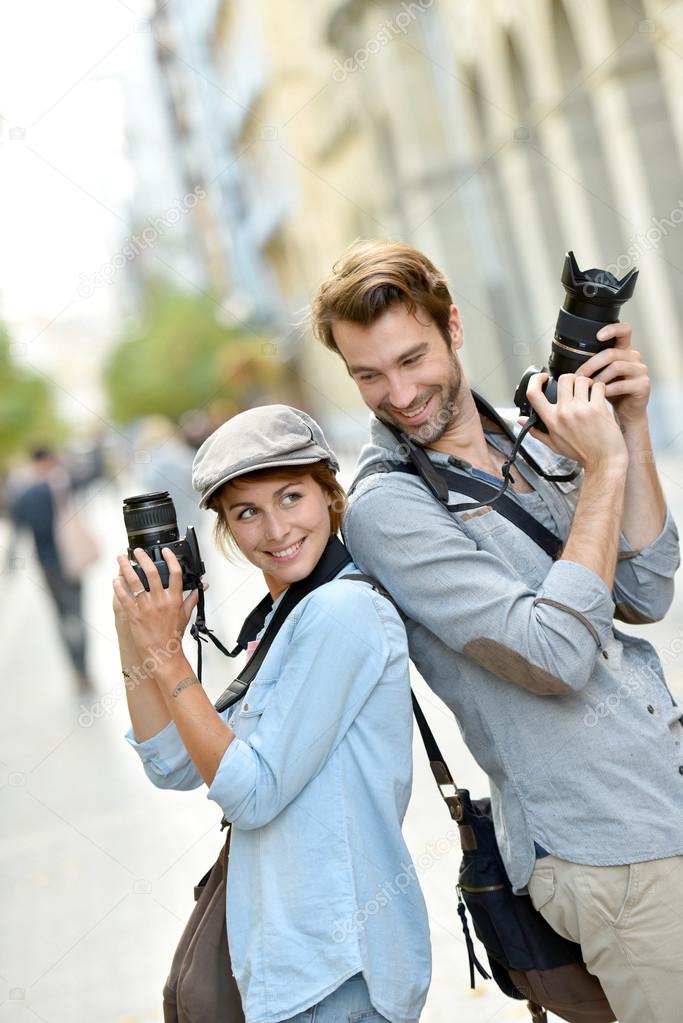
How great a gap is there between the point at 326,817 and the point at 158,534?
63 cm

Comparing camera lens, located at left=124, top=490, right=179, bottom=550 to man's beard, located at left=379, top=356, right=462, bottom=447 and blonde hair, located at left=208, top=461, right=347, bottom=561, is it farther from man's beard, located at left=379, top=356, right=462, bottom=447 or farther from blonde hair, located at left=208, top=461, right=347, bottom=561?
man's beard, located at left=379, top=356, right=462, bottom=447

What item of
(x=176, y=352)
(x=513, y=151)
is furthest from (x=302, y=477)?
(x=176, y=352)

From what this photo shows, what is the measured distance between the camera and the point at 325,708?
2182 millimetres

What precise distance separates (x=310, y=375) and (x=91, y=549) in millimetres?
50763

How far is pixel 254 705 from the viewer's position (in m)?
2.29

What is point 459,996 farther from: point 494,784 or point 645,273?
Answer: point 645,273

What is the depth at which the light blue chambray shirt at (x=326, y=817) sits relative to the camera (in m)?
2.16

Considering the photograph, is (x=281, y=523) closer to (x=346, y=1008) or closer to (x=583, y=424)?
(x=583, y=424)

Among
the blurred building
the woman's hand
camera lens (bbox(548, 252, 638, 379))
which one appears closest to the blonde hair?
the woman's hand

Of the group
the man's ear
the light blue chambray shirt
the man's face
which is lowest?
the light blue chambray shirt

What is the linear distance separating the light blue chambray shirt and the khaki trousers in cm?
30

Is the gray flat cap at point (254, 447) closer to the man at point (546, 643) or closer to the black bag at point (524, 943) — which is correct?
the man at point (546, 643)

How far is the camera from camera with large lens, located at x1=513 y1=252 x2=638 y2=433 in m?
2.43

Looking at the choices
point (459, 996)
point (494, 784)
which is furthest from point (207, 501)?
point (459, 996)
